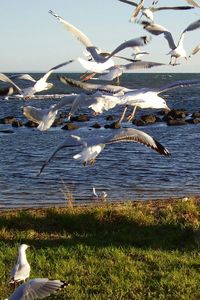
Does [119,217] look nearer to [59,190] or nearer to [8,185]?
[59,190]

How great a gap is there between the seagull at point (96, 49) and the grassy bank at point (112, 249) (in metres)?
3.16

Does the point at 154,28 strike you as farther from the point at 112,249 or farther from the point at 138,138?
the point at 112,249

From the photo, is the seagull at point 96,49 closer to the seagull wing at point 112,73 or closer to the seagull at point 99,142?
the seagull wing at point 112,73

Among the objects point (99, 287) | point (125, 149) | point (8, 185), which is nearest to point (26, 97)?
point (99, 287)

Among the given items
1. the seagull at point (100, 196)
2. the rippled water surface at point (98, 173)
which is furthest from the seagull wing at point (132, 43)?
the seagull at point (100, 196)

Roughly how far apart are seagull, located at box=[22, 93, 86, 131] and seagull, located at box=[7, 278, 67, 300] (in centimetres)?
137

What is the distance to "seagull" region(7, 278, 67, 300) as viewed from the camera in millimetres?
4402

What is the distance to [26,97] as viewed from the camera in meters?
3.37

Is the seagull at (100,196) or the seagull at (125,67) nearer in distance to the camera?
the seagull at (125,67)

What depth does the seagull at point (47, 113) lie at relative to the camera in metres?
3.26

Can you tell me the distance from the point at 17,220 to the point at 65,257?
231 cm

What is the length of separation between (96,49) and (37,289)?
6.53ft

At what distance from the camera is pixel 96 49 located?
327 centimetres

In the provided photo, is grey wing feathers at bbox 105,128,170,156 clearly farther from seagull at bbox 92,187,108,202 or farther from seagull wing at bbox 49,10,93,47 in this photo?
seagull at bbox 92,187,108,202
